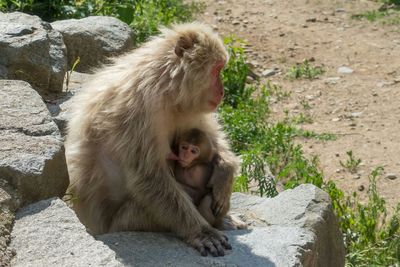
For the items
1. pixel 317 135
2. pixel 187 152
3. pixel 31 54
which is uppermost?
pixel 31 54

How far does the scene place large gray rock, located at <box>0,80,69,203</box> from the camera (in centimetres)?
421

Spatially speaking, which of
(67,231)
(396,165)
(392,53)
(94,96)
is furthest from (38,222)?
(392,53)

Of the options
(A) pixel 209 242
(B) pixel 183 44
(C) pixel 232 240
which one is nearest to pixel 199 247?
(A) pixel 209 242

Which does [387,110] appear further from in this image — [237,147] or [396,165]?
[237,147]

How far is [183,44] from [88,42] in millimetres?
2677

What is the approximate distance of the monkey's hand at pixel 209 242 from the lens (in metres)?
4.53

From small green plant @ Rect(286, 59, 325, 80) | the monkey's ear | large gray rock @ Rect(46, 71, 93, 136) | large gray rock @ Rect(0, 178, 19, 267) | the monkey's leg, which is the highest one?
the monkey's ear

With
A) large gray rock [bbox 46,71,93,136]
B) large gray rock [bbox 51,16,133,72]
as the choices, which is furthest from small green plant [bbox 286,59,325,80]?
large gray rock [bbox 46,71,93,136]

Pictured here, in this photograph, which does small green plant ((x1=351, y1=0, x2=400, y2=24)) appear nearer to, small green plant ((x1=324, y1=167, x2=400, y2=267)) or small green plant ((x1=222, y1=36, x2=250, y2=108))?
small green plant ((x1=222, y1=36, x2=250, y2=108))

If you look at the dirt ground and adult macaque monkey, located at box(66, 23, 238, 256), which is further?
the dirt ground

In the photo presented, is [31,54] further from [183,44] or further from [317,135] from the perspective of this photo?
[317,135]

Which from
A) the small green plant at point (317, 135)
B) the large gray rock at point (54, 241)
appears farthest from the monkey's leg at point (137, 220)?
the small green plant at point (317, 135)

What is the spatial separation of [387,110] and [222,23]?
3.51m

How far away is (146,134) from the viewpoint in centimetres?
472
